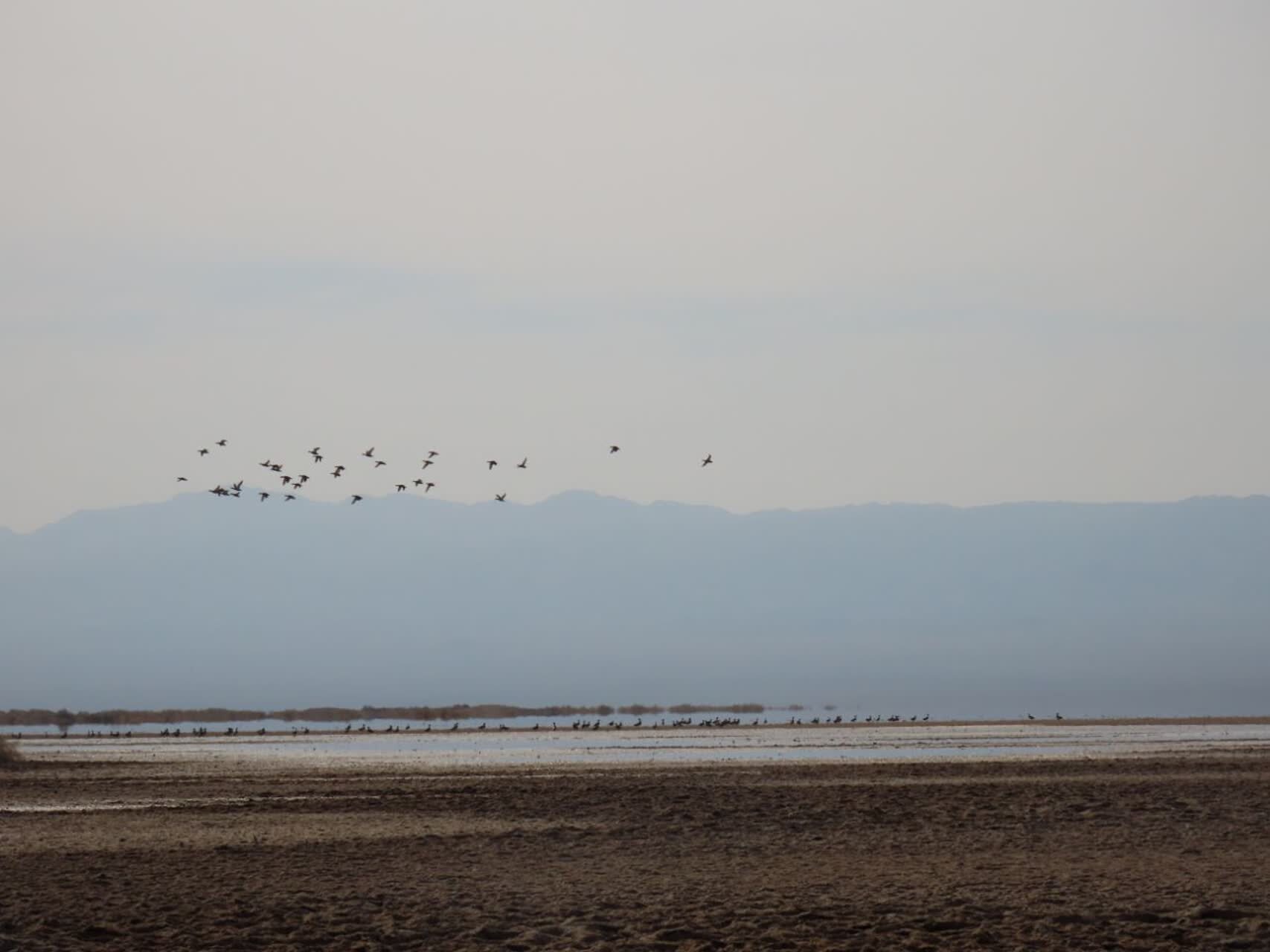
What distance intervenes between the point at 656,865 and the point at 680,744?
43340 millimetres

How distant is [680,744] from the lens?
67.9m

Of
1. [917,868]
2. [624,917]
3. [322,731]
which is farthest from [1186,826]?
[322,731]

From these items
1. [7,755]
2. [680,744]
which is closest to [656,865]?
[7,755]

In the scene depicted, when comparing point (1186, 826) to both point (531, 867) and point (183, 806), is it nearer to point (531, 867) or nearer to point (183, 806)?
point (531, 867)

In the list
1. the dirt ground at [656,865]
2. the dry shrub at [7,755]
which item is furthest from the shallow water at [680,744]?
the dirt ground at [656,865]

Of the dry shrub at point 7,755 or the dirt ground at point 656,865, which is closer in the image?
the dirt ground at point 656,865

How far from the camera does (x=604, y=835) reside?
2878 cm

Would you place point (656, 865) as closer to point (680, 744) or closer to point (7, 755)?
point (7, 755)

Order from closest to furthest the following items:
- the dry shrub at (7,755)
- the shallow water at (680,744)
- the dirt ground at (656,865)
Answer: the dirt ground at (656,865) < the dry shrub at (7,755) < the shallow water at (680,744)

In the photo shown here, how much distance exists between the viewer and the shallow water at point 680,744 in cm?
5541

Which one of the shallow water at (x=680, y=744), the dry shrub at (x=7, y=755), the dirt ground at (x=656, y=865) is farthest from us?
the shallow water at (x=680, y=744)

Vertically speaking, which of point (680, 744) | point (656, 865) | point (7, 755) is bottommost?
point (656, 865)

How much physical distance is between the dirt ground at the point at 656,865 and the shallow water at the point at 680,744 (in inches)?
572

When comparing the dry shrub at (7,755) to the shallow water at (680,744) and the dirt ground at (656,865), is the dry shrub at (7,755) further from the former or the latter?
the dirt ground at (656,865)
